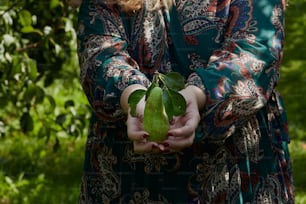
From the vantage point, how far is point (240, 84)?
1.68m

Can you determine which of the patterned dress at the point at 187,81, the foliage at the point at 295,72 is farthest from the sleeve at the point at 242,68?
the foliage at the point at 295,72

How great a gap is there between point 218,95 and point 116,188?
31 cm

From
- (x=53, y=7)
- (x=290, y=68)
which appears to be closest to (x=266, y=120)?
(x=53, y=7)

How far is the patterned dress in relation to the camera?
1.71 meters

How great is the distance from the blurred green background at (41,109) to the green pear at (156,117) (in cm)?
160

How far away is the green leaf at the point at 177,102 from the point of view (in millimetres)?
1488

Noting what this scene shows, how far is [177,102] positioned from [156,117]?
44 millimetres

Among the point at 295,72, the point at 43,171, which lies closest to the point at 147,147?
the point at 43,171

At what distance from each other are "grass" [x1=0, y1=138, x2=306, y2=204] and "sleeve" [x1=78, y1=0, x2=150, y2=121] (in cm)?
204

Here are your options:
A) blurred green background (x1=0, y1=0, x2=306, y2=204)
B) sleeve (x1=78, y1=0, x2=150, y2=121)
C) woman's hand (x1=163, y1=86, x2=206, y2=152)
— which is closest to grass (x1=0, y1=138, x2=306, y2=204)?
blurred green background (x1=0, y1=0, x2=306, y2=204)

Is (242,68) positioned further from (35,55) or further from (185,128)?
(35,55)

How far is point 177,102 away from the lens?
1.50 m

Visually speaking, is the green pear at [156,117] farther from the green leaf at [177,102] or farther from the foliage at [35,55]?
the foliage at [35,55]

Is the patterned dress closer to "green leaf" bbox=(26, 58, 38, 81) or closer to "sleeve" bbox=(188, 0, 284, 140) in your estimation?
"sleeve" bbox=(188, 0, 284, 140)
